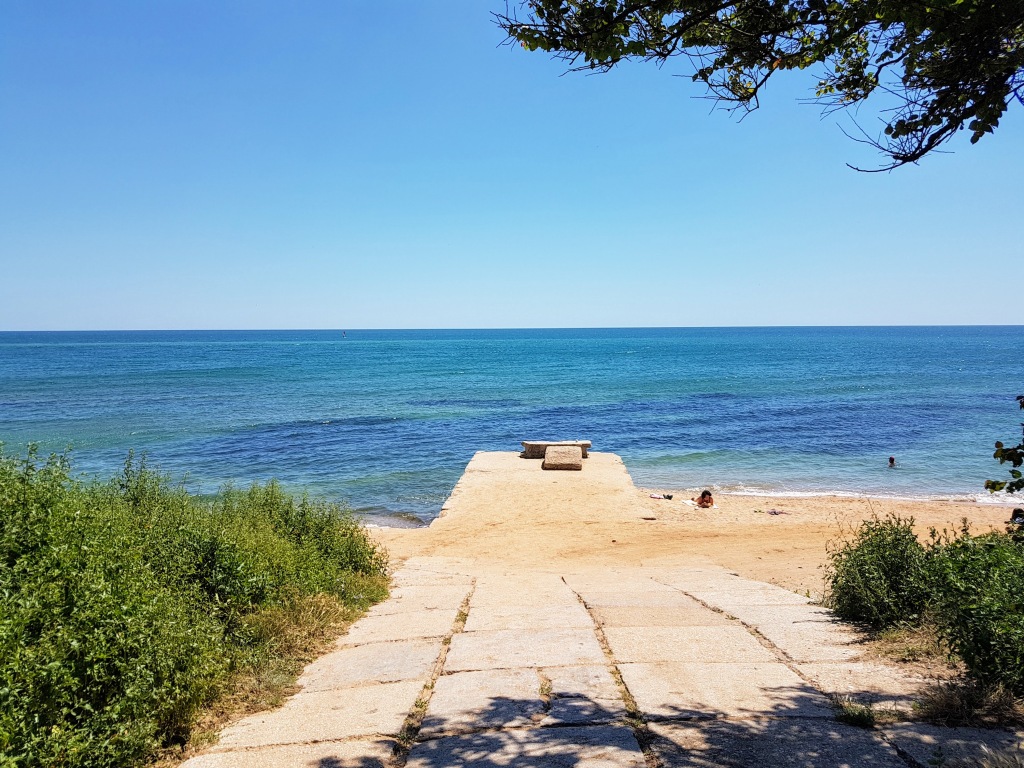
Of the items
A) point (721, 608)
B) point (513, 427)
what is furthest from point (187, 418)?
point (721, 608)

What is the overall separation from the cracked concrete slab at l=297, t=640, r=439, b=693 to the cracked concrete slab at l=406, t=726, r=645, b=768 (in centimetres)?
98

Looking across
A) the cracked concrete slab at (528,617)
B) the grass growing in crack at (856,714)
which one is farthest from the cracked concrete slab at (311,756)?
the grass growing in crack at (856,714)

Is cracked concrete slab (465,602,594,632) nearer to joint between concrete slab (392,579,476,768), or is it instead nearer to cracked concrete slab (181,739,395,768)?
joint between concrete slab (392,579,476,768)

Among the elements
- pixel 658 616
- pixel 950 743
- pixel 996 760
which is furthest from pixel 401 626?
pixel 996 760

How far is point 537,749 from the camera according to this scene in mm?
3227

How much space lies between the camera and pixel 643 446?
26219mm

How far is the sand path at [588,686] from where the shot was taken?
3.21 metres

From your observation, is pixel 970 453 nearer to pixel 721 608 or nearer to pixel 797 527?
pixel 797 527

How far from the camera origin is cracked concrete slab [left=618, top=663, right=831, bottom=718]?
3.67 m

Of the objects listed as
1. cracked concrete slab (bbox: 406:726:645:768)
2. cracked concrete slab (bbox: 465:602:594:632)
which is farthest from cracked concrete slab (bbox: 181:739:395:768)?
cracked concrete slab (bbox: 465:602:594:632)

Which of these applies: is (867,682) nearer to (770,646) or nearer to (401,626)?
(770,646)

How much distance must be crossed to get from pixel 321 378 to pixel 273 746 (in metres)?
60.5

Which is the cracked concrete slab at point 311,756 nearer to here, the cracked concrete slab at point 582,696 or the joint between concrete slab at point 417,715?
the joint between concrete slab at point 417,715

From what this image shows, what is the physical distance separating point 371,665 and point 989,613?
13.1 ft
